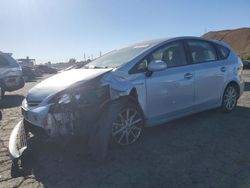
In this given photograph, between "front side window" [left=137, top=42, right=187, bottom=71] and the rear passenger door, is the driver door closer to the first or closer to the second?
"front side window" [left=137, top=42, right=187, bottom=71]

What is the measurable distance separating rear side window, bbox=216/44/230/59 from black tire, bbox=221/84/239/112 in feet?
2.09

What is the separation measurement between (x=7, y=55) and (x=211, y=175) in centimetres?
977

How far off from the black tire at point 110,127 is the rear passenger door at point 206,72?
5.20 feet

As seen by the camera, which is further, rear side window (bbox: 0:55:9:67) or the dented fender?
rear side window (bbox: 0:55:9:67)

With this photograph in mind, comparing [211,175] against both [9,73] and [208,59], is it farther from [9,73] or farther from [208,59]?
[9,73]

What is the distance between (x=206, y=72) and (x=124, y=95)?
2082 millimetres

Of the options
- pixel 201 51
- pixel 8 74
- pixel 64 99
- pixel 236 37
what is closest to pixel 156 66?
pixel 64 99

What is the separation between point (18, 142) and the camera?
15.8 ft

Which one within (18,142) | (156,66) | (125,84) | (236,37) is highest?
(236,37)

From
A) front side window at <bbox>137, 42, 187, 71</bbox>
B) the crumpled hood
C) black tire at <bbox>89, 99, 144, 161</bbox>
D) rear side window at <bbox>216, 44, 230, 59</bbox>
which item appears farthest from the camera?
rear side window at <bbox>216, 44, 230, 59</bbox>

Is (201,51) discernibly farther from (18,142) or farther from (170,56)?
(18,142)

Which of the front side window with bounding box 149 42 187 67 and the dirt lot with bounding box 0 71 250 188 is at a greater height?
the front side window with bounding box 149 42 187 67

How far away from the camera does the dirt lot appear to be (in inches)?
144

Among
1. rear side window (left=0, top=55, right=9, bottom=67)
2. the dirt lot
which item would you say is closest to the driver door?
the dirt lot
